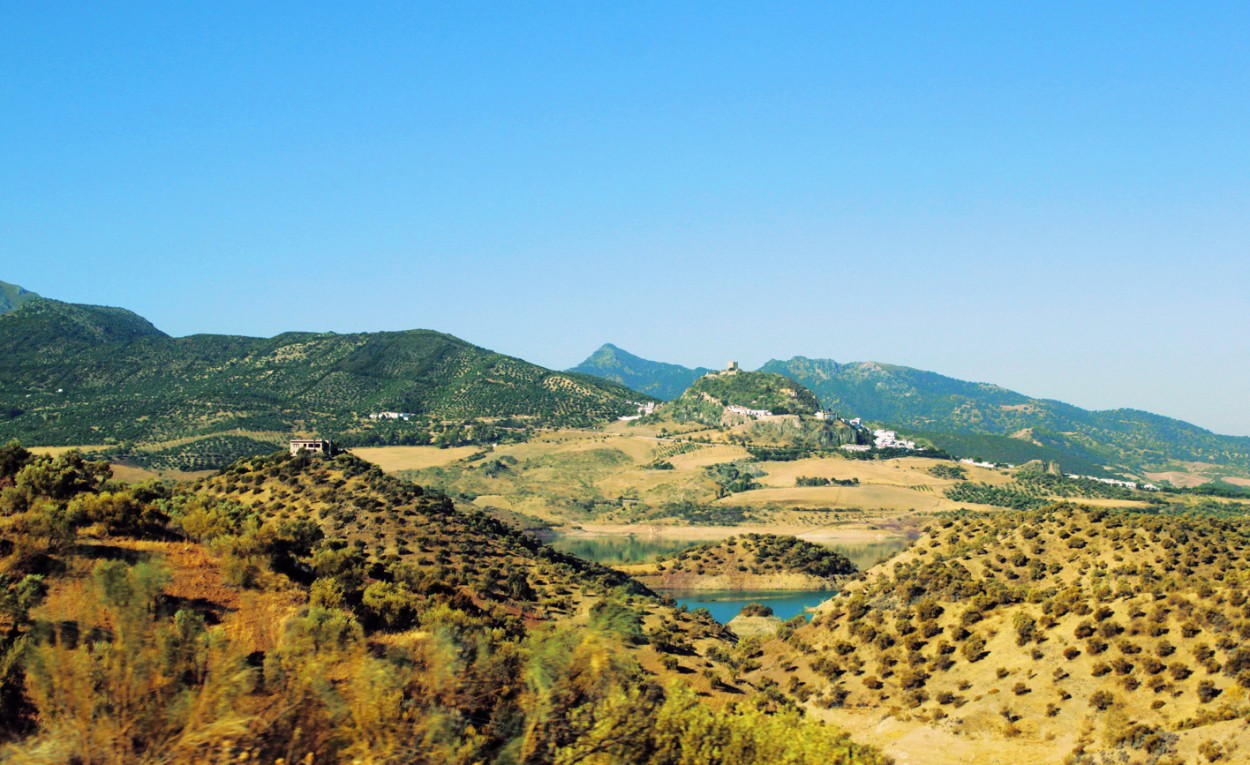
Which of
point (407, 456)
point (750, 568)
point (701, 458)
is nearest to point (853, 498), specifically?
point (701, 458)

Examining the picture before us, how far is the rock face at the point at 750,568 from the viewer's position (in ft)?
322

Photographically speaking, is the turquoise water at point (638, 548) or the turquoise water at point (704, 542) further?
the turquoise water at point (638, 548)

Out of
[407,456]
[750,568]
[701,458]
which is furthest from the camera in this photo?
[701,458]

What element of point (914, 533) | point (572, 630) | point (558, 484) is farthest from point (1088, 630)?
point (558, 484)

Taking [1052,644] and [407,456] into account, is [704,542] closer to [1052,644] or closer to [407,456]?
[407,456]

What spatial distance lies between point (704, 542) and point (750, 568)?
30488mm

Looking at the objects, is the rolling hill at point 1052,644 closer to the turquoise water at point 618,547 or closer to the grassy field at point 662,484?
the turquoise water at point 618,547

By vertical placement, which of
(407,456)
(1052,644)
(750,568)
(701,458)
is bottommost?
(750,568)

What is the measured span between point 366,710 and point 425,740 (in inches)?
34.4

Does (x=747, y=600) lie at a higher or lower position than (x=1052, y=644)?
lower

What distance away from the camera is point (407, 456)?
19338cm

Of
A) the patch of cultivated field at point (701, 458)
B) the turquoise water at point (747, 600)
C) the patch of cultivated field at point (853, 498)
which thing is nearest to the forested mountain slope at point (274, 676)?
the turquoise water at point (747, 600)

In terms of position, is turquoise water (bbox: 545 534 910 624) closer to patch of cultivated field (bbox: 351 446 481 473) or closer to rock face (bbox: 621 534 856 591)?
rock face (bbox: 621 534 856 591)

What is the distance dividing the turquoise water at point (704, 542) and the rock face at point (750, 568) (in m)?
1.74
